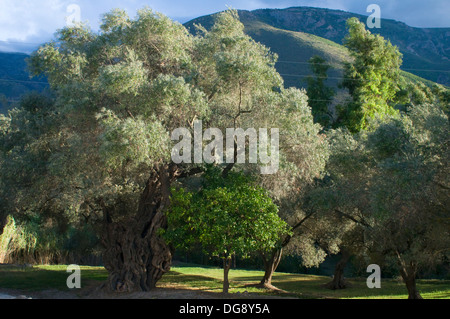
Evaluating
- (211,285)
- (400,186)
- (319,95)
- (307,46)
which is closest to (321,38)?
(307,46)

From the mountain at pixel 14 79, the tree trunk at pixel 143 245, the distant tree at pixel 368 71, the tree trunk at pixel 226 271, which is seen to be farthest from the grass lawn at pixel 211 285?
the mountain at pixel 14 79

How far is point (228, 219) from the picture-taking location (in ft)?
41.9

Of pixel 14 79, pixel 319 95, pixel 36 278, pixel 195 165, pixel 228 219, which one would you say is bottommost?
pixel 36 278

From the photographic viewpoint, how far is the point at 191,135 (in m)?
14.3

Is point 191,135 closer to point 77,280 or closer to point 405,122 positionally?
point 405,122

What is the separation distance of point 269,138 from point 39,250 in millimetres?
18949

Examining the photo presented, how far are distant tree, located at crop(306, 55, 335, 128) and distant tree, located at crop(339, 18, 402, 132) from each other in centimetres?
134

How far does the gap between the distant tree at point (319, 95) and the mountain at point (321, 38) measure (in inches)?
665

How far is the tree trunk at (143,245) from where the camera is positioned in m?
15.0

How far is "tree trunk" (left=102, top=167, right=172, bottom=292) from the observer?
1497 cm

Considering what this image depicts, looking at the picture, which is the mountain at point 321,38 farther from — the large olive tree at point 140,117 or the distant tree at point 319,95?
the large olive tree at point 140,117

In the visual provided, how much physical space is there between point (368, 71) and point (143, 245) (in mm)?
26790

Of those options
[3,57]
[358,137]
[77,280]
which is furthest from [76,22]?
[3,57]

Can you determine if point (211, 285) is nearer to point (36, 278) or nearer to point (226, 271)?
point (226, 271)
